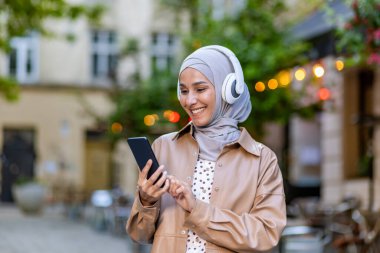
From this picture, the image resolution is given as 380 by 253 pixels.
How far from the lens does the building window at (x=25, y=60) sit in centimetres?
3588

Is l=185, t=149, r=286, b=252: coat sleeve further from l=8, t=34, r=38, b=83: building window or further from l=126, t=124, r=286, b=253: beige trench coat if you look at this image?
l=8, t=34, r=38, b=83: building window

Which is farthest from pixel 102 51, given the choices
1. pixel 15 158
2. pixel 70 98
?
pixel 15 158

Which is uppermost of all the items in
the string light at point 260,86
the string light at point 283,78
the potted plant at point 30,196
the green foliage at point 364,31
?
the green foliage at point 364,31

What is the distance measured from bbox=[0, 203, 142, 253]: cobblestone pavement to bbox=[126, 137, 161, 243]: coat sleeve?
12.8 meters

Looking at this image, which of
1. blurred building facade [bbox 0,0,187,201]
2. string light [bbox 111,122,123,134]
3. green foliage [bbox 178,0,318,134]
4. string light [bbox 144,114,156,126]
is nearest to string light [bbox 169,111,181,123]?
green foliage [bbox 178,0,318,134]

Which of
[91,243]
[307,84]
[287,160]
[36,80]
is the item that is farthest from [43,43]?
[307,84]

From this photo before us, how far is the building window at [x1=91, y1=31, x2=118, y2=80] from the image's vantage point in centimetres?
3728

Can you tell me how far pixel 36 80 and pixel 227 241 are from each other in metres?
33.6

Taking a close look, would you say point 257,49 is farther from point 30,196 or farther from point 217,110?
point 30,196

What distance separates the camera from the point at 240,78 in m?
3.35

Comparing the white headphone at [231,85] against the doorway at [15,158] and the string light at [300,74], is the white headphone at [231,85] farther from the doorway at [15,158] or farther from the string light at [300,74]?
the doorway at [15,158]

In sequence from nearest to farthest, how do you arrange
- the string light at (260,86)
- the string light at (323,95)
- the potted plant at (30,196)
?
the string light at (260,86) < the string light at (323,95) < the potted plant at (30,196)

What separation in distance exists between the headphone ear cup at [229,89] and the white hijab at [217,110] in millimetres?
17

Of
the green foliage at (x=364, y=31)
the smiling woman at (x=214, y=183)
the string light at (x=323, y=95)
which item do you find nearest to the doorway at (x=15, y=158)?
the string light at (x=323, y=95)
